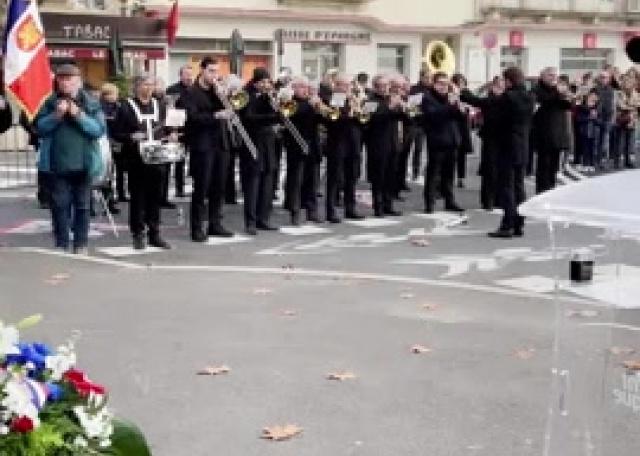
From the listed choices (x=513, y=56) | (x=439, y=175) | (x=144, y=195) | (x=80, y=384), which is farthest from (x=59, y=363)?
(x=513, y=56)

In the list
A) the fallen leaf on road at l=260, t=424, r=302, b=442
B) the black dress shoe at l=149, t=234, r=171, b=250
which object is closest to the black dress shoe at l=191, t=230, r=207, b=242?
the black dress shoe at l=149, t=234, r=171, b=250

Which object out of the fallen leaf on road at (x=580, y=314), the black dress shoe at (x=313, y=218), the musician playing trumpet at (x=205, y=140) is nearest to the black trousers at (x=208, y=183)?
the musician playing trumpet at (x=205, y=140)

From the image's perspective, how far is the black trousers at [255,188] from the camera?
13.1 m

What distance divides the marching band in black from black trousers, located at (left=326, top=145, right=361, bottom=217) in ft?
0.04

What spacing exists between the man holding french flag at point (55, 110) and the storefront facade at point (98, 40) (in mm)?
20581

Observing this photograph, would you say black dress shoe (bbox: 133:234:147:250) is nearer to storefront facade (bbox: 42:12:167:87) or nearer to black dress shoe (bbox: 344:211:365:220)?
black dress shoe (bbox: 344:211:365:220)

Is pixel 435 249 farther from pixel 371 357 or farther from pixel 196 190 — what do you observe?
pixel 371 357

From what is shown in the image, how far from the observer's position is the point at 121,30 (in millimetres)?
32844

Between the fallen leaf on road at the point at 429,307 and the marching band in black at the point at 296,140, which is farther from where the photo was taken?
the marching band in black at the point at 296,140

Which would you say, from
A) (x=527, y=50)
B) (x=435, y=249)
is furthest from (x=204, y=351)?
(x=527, y=50)

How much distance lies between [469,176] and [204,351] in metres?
13.9

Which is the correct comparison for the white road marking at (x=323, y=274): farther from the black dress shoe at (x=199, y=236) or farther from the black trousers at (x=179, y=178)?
the black trousers at (x=179, y=178)

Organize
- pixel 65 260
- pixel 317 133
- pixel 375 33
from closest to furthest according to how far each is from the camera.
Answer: pixel 65 260 → pixel 317 133 → pixel 375 33

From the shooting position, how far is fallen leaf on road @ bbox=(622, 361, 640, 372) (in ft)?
12.9
